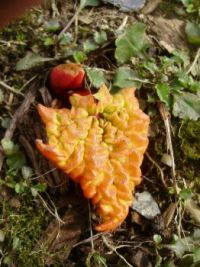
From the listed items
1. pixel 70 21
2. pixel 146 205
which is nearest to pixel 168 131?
pixel 146 205

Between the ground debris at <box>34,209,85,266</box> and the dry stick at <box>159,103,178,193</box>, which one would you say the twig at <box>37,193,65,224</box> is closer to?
the ground debris at <box>34,209,85,266</box>

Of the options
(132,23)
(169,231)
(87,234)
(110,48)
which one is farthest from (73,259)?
(132,23)

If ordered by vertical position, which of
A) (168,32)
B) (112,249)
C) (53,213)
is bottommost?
(112,249)

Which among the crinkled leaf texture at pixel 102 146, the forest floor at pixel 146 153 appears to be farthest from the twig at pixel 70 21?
the crinkled leaf texture at pixel 102 146

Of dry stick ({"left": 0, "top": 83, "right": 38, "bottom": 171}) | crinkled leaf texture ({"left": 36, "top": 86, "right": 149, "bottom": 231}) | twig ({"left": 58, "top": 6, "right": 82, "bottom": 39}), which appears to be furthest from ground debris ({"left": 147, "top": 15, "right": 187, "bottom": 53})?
dry stick ({"left": 0, "top": 83, "right": 38, "bottom": 171})

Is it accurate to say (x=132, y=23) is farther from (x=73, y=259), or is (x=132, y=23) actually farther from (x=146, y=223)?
(x=73, y=259)

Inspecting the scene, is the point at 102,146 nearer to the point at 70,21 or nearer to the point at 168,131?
the point at 168,131
